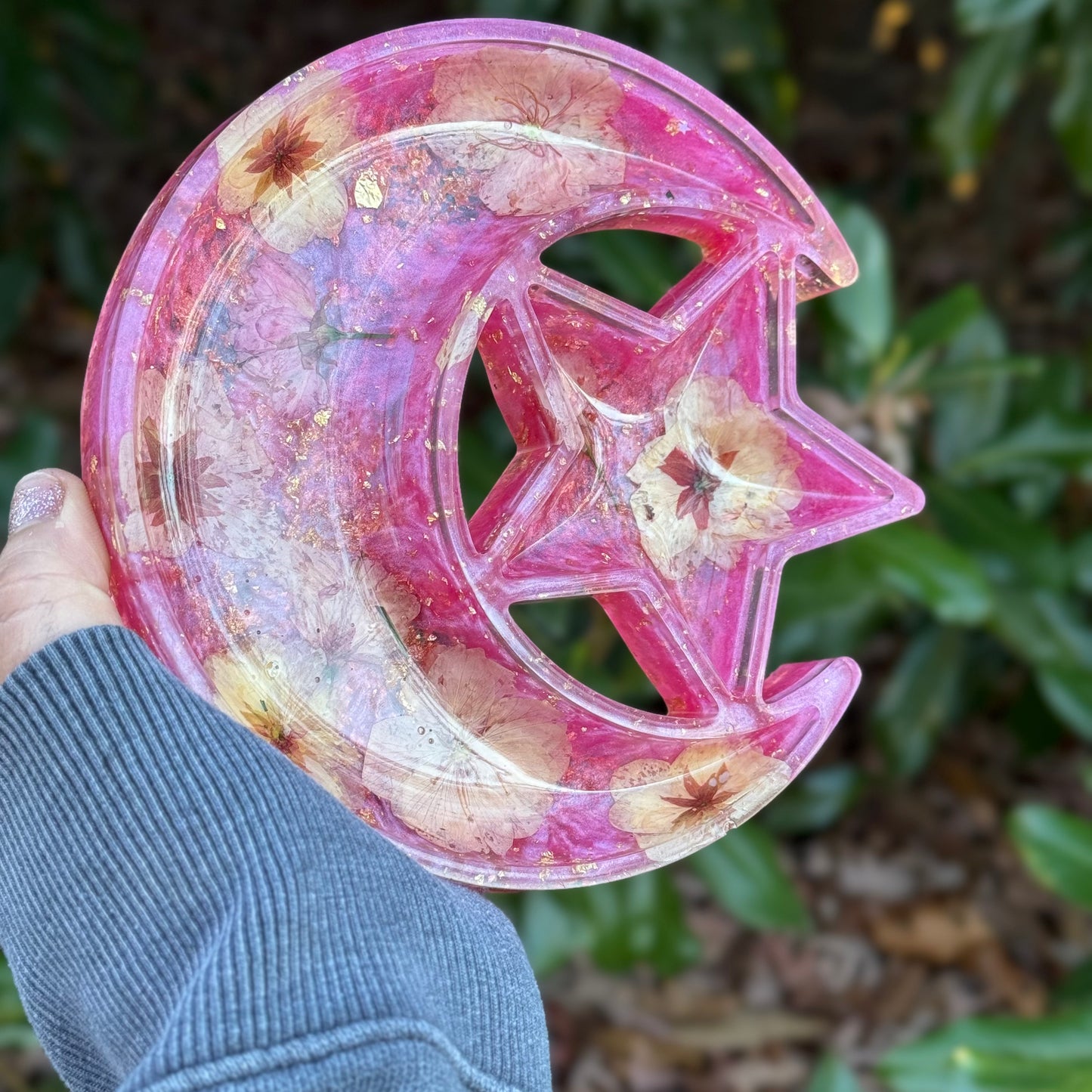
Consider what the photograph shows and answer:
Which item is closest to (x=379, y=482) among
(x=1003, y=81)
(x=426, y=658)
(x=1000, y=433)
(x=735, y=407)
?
(x=426, y=658)

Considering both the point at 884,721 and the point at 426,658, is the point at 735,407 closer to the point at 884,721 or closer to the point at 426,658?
the point at 426,658

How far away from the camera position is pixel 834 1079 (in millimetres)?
1110

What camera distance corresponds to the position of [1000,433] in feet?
4.10

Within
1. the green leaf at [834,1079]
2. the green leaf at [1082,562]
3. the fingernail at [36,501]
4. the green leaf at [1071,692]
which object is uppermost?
the fingernail at [36,501]

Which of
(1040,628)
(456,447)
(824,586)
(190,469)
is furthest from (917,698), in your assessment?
(190,469)

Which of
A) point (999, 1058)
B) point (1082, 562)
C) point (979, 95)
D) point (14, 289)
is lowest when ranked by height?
point (999, 1058)

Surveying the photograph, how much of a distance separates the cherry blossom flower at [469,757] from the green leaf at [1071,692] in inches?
34.3

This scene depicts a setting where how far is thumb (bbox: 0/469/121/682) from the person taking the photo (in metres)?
0.48

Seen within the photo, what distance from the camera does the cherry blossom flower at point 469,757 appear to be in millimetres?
586

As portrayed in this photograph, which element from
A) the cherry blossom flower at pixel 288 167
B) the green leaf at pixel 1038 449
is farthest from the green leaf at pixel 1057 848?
the cherry blossom flower at pixel 288 167

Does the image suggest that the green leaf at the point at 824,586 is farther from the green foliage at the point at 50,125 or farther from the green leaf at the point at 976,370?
the green foliage at the point at 50,125

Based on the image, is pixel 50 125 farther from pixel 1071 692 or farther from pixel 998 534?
pixel 1071 692

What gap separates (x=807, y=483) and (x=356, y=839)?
34cm

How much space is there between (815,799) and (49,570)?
45.5 inches
